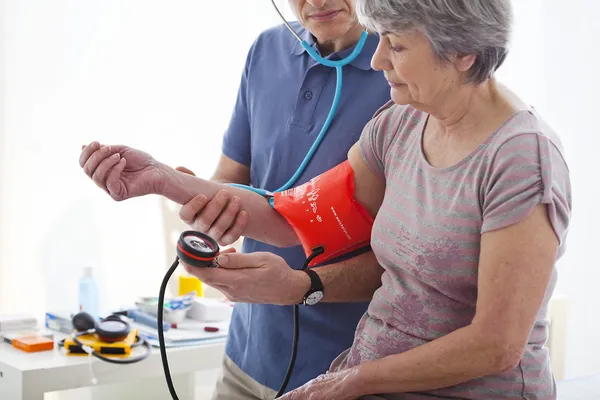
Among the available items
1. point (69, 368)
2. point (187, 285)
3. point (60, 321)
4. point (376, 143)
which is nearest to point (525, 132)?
point (376, 143)

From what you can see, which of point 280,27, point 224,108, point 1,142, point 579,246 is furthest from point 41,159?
point 579,246

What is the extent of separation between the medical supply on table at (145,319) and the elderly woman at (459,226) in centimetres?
112

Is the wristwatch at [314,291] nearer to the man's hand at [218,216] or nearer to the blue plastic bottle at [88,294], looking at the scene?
the man's hand at [218,216]

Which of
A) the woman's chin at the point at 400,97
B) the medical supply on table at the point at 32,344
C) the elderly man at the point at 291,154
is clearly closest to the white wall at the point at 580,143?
the elderly man at the point at 291,154

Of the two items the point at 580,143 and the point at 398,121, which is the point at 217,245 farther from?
the point at 580,143

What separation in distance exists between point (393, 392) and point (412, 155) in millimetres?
373

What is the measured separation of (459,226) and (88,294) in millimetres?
1526

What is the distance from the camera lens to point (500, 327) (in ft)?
3.61

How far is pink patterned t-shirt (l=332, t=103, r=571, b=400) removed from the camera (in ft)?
3.60

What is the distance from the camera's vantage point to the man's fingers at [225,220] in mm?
1551

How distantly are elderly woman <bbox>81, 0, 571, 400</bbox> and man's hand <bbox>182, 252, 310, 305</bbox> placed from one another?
176mm

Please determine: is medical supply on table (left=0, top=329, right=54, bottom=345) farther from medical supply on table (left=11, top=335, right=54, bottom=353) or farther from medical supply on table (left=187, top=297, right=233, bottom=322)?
medical supply on table (left=187, top=297, right=233, bottom=322)

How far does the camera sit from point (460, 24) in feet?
3.77

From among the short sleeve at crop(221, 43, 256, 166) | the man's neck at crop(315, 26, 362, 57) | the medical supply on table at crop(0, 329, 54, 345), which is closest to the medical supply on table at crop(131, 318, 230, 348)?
the medical supply on table at crop(0, 329, 54, 345)
